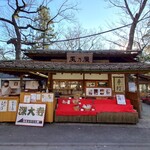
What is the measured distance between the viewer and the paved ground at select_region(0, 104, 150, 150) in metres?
5.38

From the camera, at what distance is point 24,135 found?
21.1ft

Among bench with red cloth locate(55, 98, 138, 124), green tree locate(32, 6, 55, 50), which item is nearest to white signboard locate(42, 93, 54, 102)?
bench with red cloth locate(55, 98, 138, 124)

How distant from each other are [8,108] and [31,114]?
3.97 ft

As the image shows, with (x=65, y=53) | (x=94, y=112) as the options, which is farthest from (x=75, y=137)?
(x=65, y=53)

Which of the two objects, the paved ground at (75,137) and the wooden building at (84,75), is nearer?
the paved ground at (75,137)

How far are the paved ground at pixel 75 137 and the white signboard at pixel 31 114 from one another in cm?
32

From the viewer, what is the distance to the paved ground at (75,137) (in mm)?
5383

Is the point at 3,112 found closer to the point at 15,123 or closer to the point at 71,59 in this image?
the point at 15,123

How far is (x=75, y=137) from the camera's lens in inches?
247

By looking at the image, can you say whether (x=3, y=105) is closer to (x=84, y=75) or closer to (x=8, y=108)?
(x=8, y=108)

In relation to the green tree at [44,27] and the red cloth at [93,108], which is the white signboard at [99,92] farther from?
the green tree at [44,27]

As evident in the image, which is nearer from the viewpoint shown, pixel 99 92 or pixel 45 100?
pixel 45 100

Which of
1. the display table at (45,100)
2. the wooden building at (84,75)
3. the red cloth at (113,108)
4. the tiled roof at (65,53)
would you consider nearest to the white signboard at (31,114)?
the display table at (45,100)

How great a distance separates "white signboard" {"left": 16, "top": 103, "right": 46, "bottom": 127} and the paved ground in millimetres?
319
